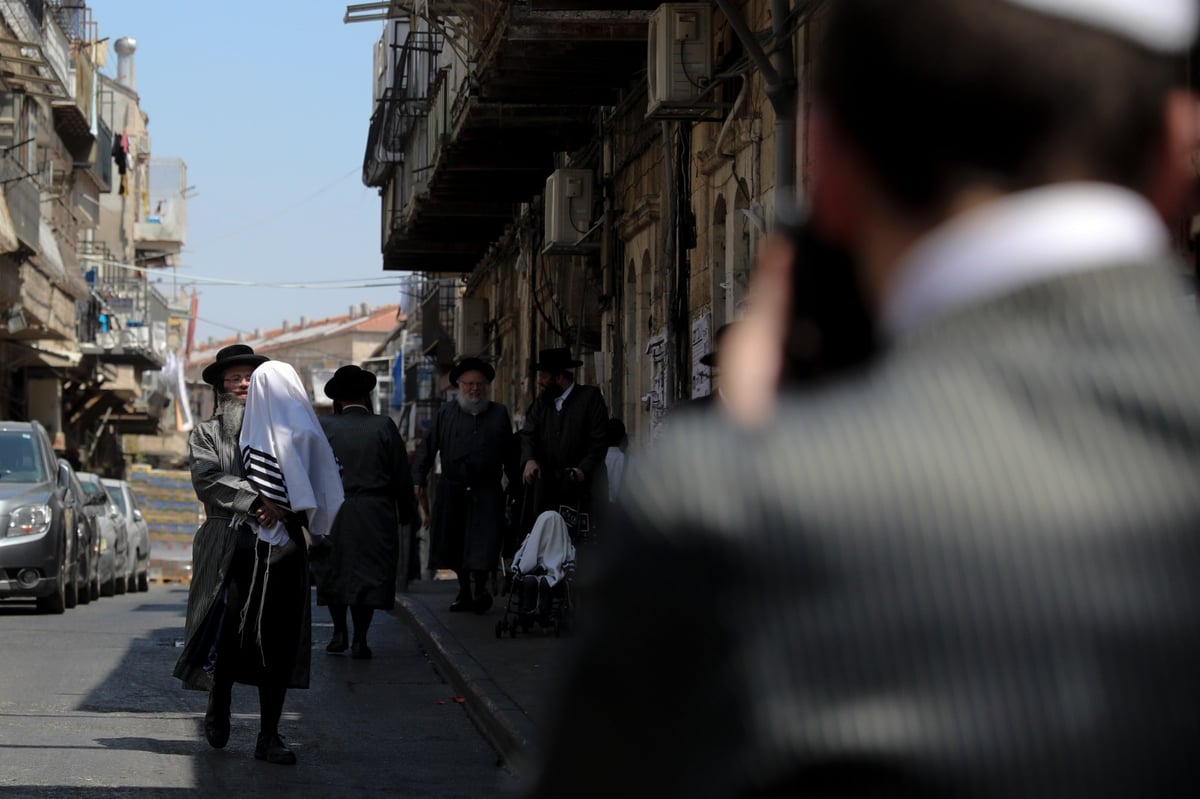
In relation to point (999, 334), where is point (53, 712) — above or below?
below

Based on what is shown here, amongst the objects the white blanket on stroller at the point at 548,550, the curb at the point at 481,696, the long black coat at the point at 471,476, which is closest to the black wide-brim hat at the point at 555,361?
the long black coat at the point at 471,476

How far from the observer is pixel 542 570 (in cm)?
1438

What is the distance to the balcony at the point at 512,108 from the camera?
1741 centimetres

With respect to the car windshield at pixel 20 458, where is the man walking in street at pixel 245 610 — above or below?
below

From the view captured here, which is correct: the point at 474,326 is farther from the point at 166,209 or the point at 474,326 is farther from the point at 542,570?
the point at 166,209

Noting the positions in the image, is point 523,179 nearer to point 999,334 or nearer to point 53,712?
point 53,712

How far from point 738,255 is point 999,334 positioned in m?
14.9

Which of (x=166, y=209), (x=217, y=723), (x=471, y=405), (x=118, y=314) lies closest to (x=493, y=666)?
(x=217, y=723)

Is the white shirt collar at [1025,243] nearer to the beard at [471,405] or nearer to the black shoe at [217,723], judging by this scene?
the black shoe at [217,723]

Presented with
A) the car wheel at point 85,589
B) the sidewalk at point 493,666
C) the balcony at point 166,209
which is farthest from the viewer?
the balcony at point 166,209

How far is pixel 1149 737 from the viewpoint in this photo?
4.13 feet

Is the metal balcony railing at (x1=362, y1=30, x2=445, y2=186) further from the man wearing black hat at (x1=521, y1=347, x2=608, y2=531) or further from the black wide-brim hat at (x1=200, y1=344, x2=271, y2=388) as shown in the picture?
the black wide-brim hat at (x1=200, y1=344, x2=271, y2=388)

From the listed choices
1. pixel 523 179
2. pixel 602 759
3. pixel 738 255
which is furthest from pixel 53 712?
pixel 523 179

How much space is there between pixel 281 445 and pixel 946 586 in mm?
8128
